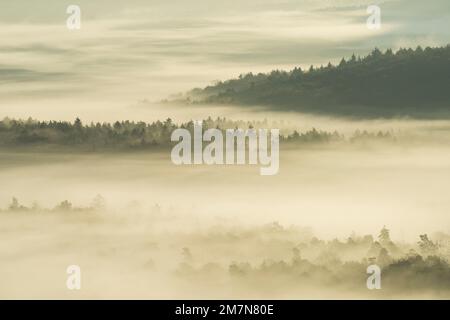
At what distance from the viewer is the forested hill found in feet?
407

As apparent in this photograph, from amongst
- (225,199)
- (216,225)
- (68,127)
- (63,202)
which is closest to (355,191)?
(225,199)

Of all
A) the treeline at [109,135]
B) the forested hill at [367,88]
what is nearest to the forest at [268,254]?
the treeline at [109,135]

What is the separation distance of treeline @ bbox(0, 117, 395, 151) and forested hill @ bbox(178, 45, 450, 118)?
729 inches

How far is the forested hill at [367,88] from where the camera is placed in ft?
407

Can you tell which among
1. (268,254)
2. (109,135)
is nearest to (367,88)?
(109,135)

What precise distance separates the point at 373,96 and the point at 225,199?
68.2 m

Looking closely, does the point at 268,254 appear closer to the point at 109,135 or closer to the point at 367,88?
the point at 109,135

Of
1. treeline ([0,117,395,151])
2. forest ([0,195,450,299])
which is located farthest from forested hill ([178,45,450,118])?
forest ([0,195,450,299])

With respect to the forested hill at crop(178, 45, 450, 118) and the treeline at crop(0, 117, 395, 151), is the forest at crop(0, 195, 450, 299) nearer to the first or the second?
the treeline at crop(0, 117, 395, 151)

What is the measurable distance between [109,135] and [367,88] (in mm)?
49614

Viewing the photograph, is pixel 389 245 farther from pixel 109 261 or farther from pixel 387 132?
pixel 387 132

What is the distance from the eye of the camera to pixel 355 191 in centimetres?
7150

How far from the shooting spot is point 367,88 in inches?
5344

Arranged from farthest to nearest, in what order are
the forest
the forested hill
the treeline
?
1. the forested hill
2. the treeline
3. the forest
